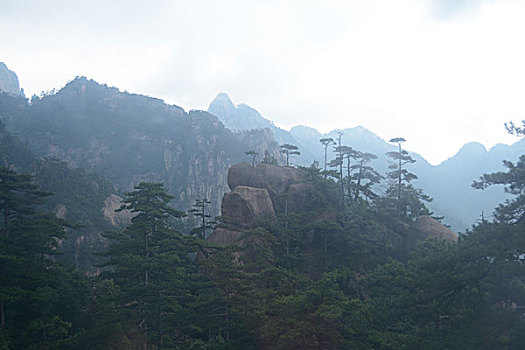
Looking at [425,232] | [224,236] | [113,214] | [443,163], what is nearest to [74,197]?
[113,214]

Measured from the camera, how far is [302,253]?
80.9 feet

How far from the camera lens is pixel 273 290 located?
591 inches

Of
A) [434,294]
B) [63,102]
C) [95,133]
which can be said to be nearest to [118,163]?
[95,133]

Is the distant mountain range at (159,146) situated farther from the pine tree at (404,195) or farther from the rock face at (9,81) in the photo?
the pine tree at (404,195)

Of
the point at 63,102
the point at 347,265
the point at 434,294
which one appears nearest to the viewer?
the point at 434,294

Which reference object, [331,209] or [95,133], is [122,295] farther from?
[95,133]

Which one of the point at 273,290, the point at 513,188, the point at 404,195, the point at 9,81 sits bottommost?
the point at 273,290

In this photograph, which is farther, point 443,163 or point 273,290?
point 443,163

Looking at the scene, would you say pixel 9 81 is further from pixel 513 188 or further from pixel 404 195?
pixel 513 188

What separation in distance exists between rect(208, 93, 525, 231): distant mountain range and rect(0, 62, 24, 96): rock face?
7611cm

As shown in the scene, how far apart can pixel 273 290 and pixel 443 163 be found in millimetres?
127390

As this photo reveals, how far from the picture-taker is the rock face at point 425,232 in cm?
2611

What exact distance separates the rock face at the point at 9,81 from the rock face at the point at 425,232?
152 m

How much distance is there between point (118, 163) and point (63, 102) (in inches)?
1262
